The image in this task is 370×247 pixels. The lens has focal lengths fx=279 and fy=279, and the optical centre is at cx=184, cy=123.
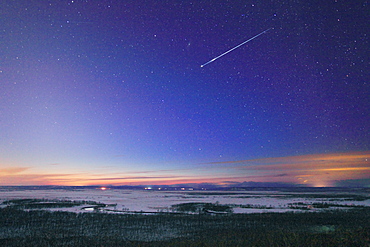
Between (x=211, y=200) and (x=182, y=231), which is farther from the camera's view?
(x=211, y=200)

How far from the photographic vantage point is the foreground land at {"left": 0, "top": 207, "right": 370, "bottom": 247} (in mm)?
18484

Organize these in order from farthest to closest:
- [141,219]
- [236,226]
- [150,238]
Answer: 1. [141,219]
2. [236,226]
3. [150,238]

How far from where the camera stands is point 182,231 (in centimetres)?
2523

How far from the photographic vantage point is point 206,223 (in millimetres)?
29562

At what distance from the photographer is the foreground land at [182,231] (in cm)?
1848

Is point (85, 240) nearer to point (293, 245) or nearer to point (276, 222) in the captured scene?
point (293, 245)

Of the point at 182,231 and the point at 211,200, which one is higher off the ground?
the point at 182,231

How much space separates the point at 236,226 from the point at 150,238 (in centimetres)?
923

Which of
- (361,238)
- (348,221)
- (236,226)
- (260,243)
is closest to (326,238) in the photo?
(361,238)

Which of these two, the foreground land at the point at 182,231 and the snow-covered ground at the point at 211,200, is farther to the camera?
the snow-covered ground at the point at 211,200

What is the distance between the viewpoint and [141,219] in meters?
31.8

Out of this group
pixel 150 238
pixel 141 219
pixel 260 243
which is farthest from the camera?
pixel 141 219

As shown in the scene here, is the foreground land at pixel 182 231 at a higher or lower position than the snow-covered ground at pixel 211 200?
higher

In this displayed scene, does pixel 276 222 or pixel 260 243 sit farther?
pixel 276 222
